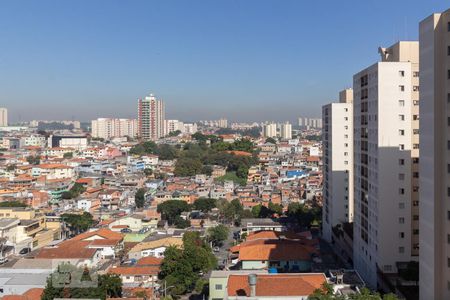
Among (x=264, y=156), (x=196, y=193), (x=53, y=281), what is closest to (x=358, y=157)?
(x=53, y=281)

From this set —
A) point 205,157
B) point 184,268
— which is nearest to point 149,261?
point 184,268

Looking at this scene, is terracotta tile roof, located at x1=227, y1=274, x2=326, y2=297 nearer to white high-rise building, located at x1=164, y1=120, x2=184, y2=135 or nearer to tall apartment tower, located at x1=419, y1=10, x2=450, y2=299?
tall apartment tower, located at x1=419, y1=10, x2=450, y2=299

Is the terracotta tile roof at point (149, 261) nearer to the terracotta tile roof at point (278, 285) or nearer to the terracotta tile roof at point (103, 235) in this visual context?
the terracotta tile roof at point (103, 235)

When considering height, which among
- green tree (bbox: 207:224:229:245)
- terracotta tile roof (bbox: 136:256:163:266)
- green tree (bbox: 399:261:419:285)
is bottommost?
terracotta tile roof (bbox: 136:256:163:266)

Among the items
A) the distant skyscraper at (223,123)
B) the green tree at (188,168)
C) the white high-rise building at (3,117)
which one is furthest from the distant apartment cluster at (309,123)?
the green tree at (188,168)

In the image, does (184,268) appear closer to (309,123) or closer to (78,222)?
(78,222)

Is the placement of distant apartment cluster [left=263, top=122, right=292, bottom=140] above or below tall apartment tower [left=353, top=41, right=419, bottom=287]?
above

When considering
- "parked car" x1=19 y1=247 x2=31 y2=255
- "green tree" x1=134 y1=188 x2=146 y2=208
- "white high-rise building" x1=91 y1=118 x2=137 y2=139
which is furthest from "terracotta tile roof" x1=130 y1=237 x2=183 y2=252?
"white high-rise building" x1=91 y1=118 x2=137 y2=139
